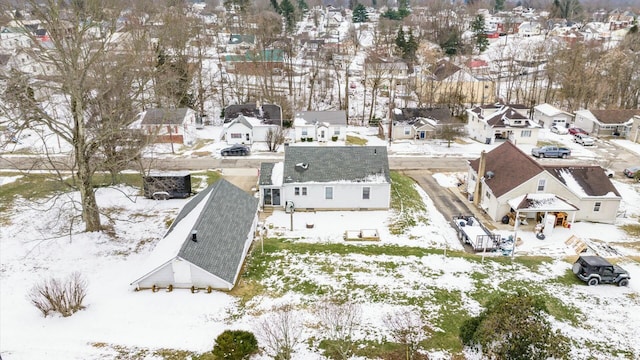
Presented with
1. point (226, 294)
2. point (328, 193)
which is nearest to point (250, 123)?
point (328, 193)

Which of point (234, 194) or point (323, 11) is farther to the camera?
point (323, 11)

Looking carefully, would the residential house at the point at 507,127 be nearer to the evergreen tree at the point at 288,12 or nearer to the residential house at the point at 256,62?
the residential house at the point at 256,62

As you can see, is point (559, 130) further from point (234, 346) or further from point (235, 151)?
point (234, 346)

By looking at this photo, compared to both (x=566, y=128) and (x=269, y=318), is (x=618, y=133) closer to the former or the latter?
(x=566, y=128)

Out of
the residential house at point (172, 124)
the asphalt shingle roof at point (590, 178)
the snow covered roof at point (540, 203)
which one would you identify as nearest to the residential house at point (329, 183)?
the snow covered roof at point (540, 203)

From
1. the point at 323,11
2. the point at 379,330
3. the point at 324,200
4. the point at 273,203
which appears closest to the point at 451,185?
the point at 324,200

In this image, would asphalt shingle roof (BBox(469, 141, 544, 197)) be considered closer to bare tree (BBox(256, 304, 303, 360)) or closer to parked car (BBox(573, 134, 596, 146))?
bare tree (BBox(256, 304, 303, 360))

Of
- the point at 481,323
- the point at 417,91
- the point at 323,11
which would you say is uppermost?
the point at 323,11
